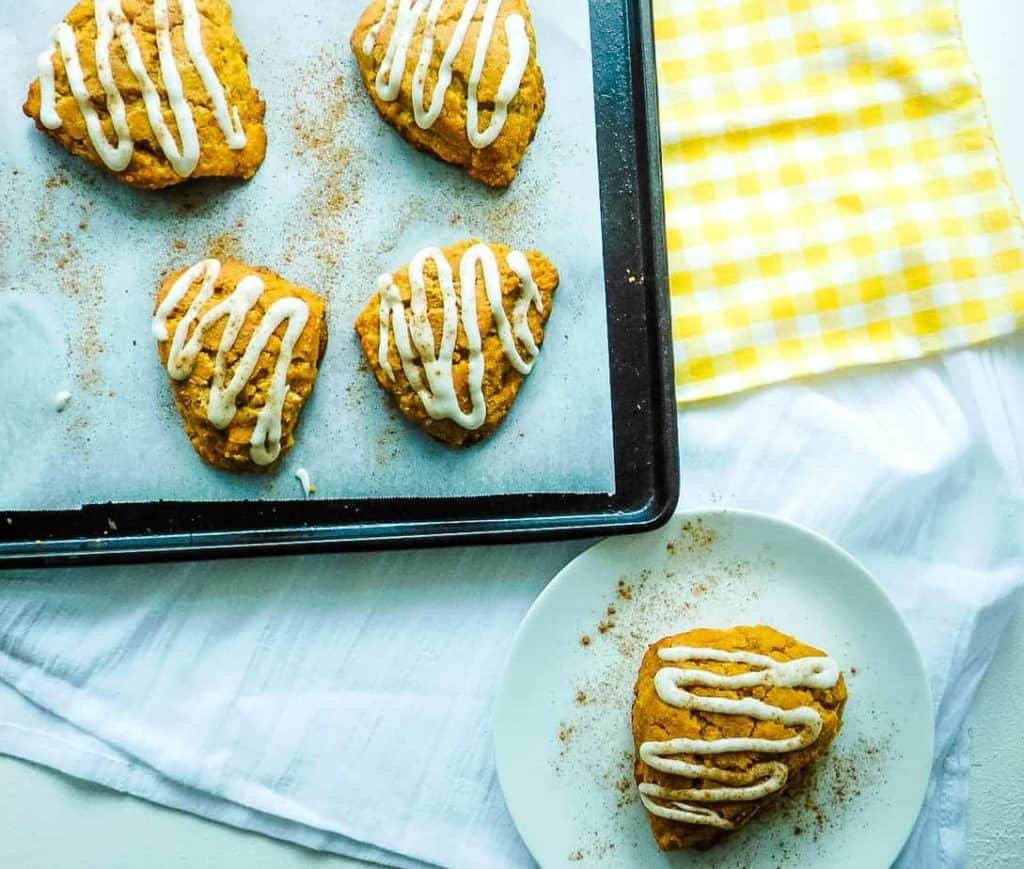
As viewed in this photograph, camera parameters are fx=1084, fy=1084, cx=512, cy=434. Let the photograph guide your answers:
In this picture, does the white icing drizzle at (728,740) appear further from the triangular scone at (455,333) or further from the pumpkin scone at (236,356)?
the pumpkin scone at (236,356)

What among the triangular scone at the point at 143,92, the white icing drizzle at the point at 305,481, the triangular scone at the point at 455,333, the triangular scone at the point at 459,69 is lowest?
the white icing drizzle at the point at 305,481

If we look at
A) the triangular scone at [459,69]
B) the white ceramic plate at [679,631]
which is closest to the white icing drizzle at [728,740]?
the white ceramic plate at [679,631]

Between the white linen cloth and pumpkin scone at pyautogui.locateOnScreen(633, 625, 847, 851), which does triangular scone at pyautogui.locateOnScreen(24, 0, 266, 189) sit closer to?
the white linen cloth

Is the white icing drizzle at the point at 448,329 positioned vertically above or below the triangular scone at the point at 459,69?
below

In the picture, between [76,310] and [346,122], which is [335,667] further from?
[346,122]

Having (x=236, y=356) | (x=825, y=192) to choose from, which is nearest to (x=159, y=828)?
(x=236, y=356)

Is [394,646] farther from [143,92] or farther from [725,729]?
[143,92]

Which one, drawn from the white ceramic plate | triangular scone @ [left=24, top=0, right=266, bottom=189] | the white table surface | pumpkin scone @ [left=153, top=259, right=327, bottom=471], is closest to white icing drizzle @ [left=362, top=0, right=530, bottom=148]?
triangular scone @ [left=24, top=0, right=266, bottom=189]
